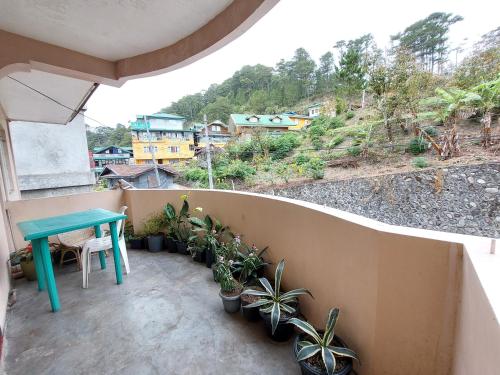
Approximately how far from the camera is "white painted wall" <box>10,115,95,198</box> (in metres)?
7.16

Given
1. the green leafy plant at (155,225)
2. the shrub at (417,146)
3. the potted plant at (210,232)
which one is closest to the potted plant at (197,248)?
the potted plant at (210,232)

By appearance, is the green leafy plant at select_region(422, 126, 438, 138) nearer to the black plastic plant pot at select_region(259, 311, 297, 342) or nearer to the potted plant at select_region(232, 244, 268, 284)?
the potted plant at select_region(232, 244, 268, 284)

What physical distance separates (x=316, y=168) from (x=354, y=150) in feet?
3.56

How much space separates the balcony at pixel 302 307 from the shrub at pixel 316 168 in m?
3.64

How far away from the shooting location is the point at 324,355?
1330 mm

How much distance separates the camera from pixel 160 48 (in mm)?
2154

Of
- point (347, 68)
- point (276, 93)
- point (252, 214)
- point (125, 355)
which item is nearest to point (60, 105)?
point (252, 214)

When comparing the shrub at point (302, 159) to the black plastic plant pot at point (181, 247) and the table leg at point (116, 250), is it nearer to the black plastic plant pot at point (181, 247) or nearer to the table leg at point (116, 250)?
the black plastic plant pot at point (181, 247)

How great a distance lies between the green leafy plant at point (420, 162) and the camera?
4034 millimetres

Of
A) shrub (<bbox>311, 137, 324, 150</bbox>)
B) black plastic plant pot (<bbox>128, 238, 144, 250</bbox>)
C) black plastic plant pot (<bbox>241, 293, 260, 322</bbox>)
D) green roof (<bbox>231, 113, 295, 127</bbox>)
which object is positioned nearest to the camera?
black plastic plant pot (<bbox>241, 293, 260, 322</bbox>)

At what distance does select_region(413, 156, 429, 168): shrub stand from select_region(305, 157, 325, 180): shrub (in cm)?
215

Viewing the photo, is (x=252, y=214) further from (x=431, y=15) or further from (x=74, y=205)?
(x=431, y=15)

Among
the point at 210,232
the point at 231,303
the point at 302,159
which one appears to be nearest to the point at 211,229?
the point at 210,232

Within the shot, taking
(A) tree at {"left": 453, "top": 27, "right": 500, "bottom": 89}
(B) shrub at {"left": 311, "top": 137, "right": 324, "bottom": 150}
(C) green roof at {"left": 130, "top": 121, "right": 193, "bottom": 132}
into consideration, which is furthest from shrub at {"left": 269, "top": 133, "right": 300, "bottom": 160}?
(C) green roof at {"left": 130, "top": 121, "right": 193, "bottom": 132}
